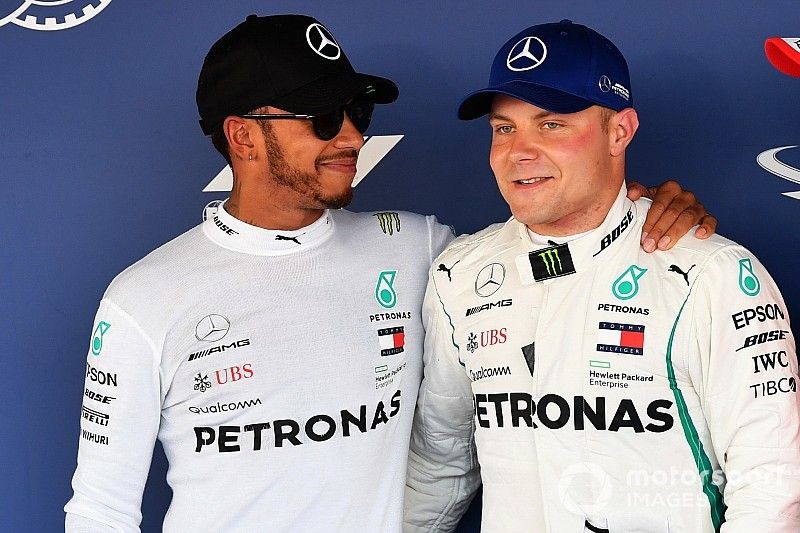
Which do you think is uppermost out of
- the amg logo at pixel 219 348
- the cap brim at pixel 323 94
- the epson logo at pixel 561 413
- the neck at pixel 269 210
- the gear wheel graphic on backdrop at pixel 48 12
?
the gear wheel graphic on backdrop at pixel 48 12

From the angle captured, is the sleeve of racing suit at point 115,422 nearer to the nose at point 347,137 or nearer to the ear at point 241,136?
the ear at point 241,136

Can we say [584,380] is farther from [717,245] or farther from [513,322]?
[717,245]

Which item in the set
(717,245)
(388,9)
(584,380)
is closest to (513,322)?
(584,380)

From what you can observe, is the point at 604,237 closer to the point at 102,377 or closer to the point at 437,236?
the point at 437,236

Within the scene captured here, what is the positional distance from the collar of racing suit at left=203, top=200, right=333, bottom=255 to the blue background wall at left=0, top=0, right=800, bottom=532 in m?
0.46

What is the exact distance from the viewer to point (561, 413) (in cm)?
169

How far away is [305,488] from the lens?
1789mm

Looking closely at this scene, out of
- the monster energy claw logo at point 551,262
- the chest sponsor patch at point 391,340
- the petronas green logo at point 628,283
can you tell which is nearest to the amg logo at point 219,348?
the chest sponsor patch at point 391,340

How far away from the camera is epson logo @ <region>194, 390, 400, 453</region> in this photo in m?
1.79

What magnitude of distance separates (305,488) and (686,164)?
952mm

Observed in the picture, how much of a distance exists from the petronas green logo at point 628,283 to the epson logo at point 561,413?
0.16 metres

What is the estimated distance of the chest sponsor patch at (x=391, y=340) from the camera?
188 cm

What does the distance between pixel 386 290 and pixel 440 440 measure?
11.3 inches

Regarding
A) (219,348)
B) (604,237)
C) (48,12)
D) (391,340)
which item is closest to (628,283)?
(604,237)
